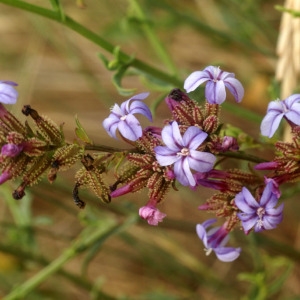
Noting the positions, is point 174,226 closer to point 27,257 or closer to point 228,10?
point 27,257

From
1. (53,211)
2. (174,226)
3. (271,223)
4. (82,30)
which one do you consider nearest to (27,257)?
(174,226)

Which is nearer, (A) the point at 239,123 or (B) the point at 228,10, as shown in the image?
(B) the point at 228,10

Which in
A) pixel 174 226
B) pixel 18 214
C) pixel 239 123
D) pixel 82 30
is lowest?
pixel 18 214

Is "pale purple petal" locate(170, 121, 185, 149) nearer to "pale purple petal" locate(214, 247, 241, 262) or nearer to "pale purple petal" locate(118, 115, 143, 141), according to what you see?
"pale purple petal" locate(118, 115, 143, 141)

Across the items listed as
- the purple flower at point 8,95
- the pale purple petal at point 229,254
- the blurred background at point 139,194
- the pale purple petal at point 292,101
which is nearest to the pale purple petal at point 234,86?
the pale purple petal at point 292,101

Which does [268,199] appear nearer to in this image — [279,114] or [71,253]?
[279,114]

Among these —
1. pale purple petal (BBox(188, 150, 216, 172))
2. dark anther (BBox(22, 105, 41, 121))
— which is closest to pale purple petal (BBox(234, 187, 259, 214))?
pale purple petal (BBox(188, 150, 216, 172))
